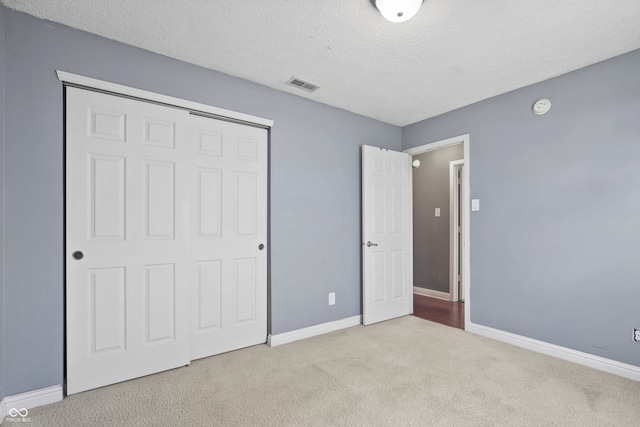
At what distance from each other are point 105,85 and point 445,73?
2.67 m

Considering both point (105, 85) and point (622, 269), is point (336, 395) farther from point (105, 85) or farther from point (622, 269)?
point (105, 85)

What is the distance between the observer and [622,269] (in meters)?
2.41

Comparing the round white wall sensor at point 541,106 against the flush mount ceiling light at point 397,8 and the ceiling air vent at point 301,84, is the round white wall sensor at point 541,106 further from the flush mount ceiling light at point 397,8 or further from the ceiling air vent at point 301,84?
the ceiling air vent at point 301,84

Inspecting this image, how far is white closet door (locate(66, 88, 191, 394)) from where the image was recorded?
212 cm

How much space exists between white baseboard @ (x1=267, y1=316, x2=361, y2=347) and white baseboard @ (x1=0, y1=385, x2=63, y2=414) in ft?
5.06

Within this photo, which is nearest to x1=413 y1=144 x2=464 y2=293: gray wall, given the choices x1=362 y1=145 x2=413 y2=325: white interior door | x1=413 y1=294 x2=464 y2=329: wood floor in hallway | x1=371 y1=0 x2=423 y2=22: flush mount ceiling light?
x1=413 y1=294 x2=464 y2=329: wood floor in hallway

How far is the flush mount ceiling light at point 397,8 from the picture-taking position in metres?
1.76

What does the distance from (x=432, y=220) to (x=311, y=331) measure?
9.63 ft

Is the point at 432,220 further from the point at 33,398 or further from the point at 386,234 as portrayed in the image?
the point at 33,398

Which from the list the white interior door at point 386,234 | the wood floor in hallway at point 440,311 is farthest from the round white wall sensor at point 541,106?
the wood floor in hallway at point 440,311

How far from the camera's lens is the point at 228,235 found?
2801 millimetres

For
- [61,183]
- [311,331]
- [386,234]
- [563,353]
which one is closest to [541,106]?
[386,234]

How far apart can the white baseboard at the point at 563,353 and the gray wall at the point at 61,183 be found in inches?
55.0

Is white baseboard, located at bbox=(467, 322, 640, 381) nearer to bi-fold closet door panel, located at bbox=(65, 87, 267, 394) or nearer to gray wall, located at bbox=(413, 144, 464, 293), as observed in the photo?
gray wall, located at bbox=(413, 144, 464, 293)
